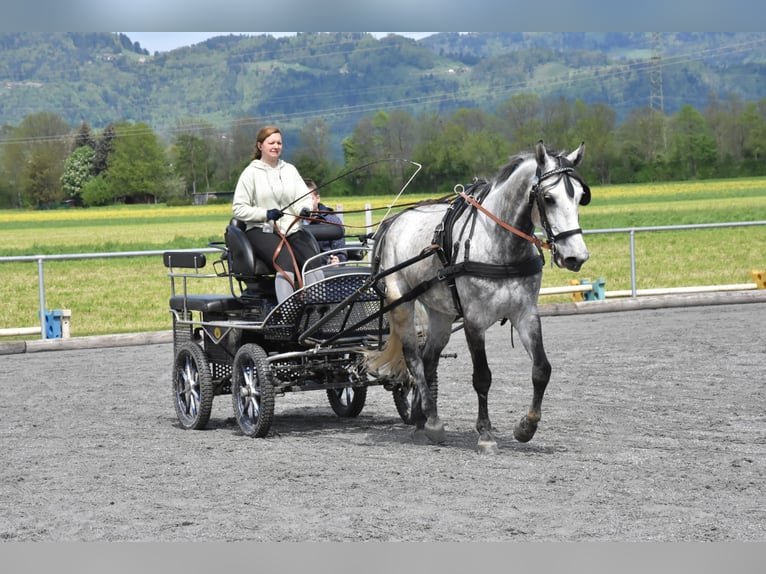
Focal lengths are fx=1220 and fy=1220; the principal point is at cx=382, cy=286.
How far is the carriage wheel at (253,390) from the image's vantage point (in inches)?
315

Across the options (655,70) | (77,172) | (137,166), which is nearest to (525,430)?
(137,166)

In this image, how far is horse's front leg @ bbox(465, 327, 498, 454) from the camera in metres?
7.23

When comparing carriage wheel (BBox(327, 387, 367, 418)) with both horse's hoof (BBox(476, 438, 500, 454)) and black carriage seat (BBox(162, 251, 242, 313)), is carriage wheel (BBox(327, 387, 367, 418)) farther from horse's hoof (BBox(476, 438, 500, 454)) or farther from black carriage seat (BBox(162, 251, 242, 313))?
horse's hoof (BBox(476, 438, 500, 454))

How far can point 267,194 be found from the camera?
8477mm

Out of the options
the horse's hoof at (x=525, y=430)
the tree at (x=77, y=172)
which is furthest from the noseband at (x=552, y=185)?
the tree at (x=77, y=172)

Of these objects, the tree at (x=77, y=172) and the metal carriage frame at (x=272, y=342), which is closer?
the metal carriage frame at (x=272, y=342)

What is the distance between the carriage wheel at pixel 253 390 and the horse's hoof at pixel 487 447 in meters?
1.50

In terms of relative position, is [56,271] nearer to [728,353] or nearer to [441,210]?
[728,353]

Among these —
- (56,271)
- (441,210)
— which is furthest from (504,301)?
(56,271)

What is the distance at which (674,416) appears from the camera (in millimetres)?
8477

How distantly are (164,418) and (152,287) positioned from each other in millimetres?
15872

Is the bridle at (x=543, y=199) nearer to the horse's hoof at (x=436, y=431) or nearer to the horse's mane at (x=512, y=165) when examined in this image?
the horse's mane at (x=512, y=165)

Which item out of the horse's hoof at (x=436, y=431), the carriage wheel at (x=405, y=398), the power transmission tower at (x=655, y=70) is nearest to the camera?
the horse's hoof at (x=436, y=431)

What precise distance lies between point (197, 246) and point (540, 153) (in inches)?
1276
